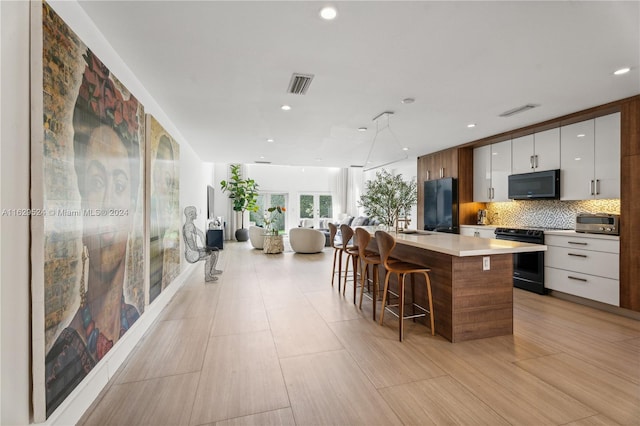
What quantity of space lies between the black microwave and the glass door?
7.09 m

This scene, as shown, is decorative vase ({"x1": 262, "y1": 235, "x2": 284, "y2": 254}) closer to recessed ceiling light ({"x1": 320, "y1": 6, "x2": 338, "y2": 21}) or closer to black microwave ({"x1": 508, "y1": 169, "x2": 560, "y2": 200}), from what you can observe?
black microwave ({"x1": 508, "y1": 169, "x2": 560, "y2": 200})

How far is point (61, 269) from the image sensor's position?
157cm

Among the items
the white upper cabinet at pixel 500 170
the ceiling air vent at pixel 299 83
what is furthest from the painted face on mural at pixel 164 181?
the white upper cabinet at pixel 500 170

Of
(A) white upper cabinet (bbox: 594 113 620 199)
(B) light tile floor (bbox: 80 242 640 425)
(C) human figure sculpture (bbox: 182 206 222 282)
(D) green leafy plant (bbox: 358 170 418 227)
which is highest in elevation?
(A) white upper cabinet (bbox: 594 113 620 199)

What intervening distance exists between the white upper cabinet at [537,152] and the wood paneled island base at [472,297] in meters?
2.54

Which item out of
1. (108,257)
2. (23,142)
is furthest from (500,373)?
(23,142)

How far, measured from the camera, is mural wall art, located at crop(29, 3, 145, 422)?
1417 mm

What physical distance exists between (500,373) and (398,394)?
33.7 inches

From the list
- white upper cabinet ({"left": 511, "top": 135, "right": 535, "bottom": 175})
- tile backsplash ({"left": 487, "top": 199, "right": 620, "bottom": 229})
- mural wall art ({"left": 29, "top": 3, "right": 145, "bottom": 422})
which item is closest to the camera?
mural wall art ({"left": 29, "top": 3, "right": 145, "bottom": 422})

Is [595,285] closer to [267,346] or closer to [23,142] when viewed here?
[267,346]

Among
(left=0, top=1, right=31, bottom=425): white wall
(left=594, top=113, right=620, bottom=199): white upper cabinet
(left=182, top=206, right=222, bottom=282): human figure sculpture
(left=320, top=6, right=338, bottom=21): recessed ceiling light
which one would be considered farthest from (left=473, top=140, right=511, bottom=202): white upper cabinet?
(left=0, top=1, right=31, bottom=425): white wall

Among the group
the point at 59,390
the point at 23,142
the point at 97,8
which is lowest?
the point at 59,390

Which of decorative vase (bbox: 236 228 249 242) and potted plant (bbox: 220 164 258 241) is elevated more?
potted plant (bbox: 220 164 258 241)

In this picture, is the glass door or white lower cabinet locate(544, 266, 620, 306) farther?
the glass door
